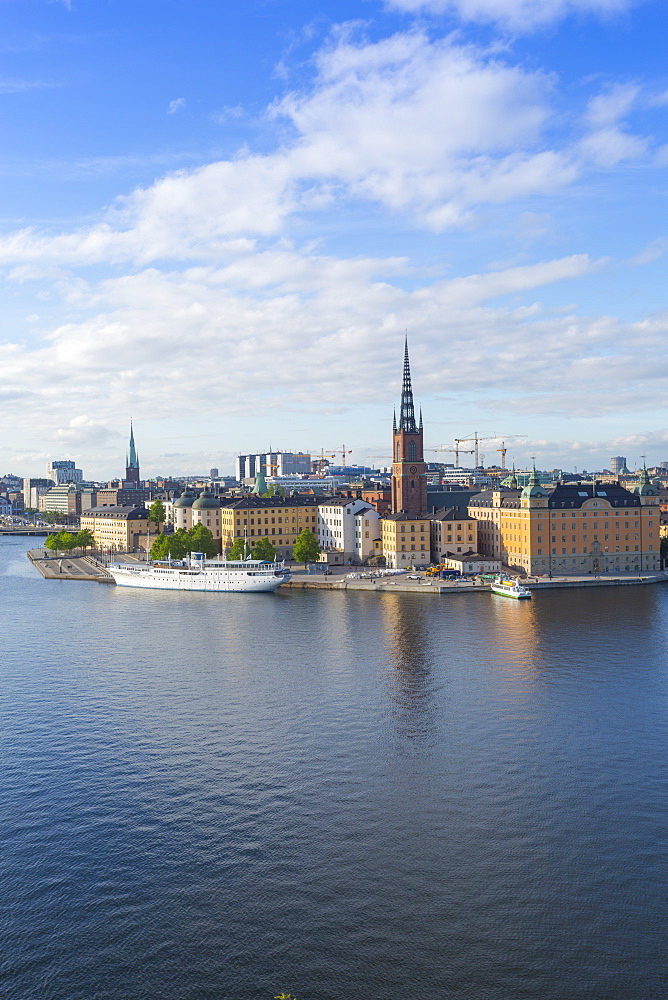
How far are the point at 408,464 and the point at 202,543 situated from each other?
2875cm

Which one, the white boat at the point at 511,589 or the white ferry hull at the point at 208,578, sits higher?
the white ferry hull at the point at 208,578

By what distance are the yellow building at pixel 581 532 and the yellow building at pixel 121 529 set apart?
64.4 m

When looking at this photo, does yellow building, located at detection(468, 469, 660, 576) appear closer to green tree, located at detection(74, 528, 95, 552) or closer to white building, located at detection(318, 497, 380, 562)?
white building, located at detection(318, 497, 380, 562)

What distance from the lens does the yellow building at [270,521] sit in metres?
107

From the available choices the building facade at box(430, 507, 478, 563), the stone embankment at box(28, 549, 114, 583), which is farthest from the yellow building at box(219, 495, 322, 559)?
the building facade at box(430, 507, 478, 563)

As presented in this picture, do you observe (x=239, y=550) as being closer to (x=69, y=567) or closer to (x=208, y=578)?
(x=208, y=578)

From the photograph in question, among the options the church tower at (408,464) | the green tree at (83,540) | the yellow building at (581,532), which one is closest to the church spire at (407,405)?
the church tower at (408,464)

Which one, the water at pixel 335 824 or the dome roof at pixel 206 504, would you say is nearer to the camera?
the water at pixel 335 824

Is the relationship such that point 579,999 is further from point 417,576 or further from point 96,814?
point 417,576

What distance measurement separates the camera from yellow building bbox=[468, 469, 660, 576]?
86.8m

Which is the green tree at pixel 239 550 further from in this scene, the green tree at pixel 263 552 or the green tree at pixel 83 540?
→ the green tree at pixel 83 540

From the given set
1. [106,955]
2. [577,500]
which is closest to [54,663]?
[106,955]

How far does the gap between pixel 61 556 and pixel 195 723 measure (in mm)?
95418

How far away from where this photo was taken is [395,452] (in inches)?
4385
